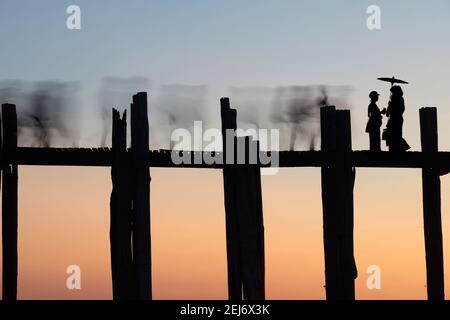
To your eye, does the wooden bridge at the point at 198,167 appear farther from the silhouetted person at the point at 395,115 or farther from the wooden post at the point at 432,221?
the wooden post at the point at 432,221

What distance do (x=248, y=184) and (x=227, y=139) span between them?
604 mm

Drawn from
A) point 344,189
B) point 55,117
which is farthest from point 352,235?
point 55,117

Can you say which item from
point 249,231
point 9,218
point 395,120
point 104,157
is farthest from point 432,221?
point 9,218

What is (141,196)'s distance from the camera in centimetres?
2227

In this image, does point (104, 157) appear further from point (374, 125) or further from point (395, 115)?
point (395, 115)

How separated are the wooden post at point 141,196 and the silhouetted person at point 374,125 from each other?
3.00 m

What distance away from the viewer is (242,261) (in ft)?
73.4

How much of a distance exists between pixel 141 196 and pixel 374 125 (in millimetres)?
3271

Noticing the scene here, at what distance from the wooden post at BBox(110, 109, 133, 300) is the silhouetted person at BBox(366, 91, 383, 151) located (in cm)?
322

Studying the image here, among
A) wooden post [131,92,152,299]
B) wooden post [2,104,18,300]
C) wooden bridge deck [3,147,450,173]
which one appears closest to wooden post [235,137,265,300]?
wooden bridge deck [3,147,450,173]

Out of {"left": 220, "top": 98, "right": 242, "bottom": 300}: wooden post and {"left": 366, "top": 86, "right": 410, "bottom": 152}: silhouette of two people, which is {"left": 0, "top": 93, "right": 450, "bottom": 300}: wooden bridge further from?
{"left": 366, "top": 86, "right": 410, "bottom": 152}: silhouette of two people
